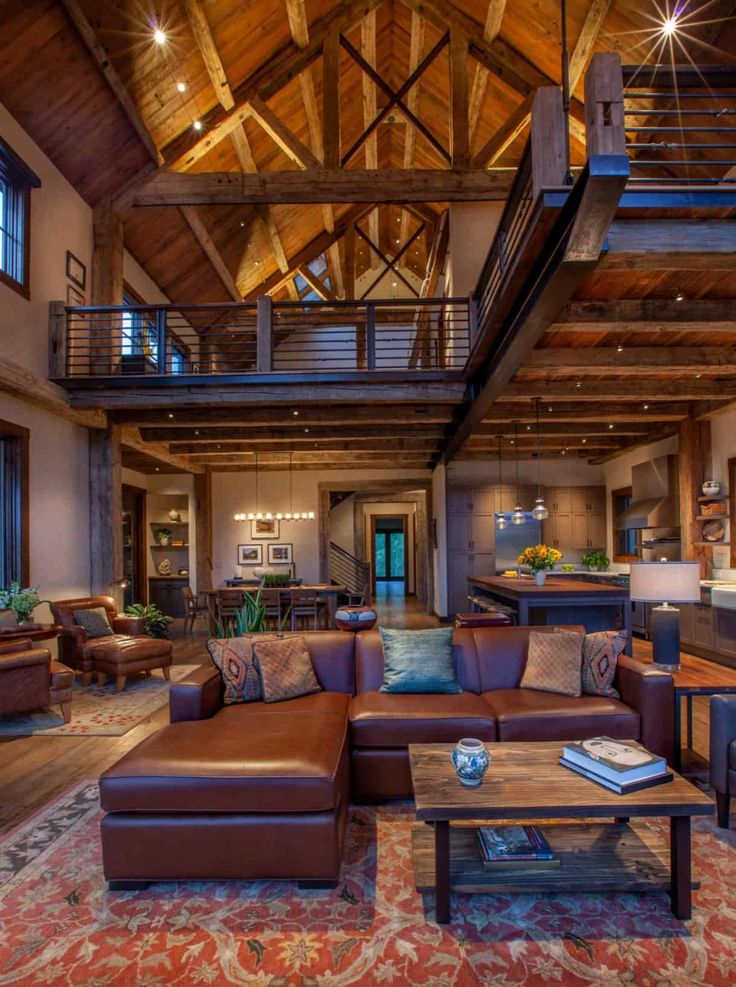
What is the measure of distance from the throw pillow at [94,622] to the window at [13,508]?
606 millimetres

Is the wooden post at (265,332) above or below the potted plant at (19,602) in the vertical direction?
above

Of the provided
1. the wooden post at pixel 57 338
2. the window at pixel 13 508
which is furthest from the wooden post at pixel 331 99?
the window at pixel 13 508

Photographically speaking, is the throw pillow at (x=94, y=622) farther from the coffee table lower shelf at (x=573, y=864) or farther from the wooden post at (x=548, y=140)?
the wooden post at (x=548, y=140)

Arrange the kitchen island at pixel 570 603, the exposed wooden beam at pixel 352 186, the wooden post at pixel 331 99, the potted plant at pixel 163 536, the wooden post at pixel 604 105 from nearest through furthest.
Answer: the wooden post at pixel 604 105
the kitchen island at pixel 570 603
the exposed wooden beam at pixel 352 186
the wooden post at pixel 331 99
the potted plant at pixel 163 536

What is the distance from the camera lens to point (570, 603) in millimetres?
5598

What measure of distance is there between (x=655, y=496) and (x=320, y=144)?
7.61m

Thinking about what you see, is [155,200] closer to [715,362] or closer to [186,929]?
[715,362]

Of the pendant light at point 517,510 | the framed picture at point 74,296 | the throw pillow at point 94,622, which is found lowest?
the throw pillow at point 94,622

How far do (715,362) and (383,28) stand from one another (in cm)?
715

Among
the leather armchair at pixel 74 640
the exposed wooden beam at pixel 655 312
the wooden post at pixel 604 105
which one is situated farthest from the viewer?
the leather armchair at pixel 74 640

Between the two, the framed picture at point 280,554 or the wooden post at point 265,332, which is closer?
the wooden post at point 265,332

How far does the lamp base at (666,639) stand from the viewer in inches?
143

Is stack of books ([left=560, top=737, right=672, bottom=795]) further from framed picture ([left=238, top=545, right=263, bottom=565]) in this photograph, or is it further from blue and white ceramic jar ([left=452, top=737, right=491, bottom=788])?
framed picture ([left=238, top=545, right=263, bottom=565])

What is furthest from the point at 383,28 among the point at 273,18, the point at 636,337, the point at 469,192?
the point at 636,337
